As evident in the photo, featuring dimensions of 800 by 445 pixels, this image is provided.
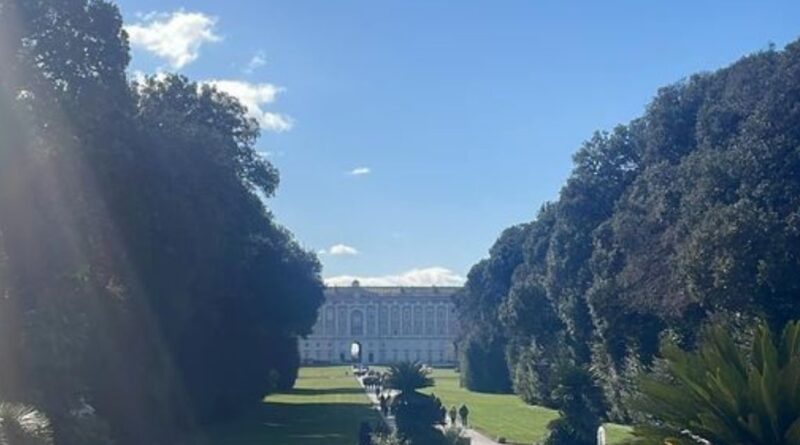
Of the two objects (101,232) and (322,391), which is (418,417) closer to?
(101,232)

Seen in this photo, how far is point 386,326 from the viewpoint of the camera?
194 m

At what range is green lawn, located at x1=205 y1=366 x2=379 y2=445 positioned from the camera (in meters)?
39.2

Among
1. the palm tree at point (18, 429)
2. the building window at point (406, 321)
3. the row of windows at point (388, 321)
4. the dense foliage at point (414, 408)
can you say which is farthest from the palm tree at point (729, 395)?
the building window at point (406, 321)

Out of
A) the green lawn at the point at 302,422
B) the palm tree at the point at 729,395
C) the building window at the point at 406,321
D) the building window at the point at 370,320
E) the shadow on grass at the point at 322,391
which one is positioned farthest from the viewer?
the building window at the point at 406,321

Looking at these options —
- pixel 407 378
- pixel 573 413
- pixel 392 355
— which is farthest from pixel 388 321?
pixel 407 378

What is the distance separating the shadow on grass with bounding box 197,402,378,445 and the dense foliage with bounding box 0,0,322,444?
2.16 metres

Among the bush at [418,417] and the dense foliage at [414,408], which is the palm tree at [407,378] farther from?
the bush at [418,417]

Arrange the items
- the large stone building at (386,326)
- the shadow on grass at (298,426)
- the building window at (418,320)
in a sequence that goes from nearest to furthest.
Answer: the shadow on grass at (298,426) < the large stone building at (386,326) < the building window at (418,320)

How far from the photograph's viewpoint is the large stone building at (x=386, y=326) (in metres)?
192

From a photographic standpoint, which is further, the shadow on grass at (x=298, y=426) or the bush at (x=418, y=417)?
the shadow on grass at (x=298, y=426)

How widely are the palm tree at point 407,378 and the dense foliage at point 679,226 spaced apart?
6.23m

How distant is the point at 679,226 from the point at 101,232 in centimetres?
1820

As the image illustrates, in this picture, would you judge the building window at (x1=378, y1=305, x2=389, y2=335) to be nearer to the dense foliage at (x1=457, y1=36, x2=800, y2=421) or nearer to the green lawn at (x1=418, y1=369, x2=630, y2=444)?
the green lawn at (x1=418, y1=369, x2=630, y2=444)

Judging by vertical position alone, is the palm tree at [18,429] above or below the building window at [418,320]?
below
